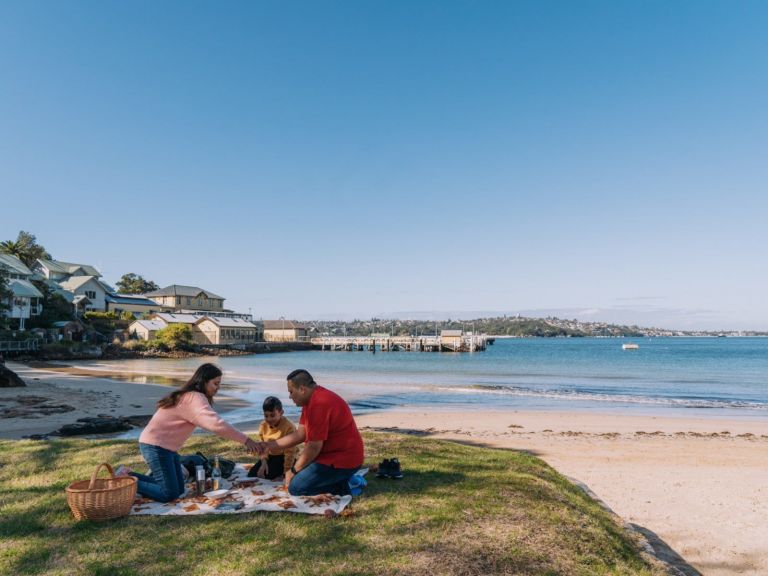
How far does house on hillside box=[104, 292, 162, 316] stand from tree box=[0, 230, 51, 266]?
11658 millimetres

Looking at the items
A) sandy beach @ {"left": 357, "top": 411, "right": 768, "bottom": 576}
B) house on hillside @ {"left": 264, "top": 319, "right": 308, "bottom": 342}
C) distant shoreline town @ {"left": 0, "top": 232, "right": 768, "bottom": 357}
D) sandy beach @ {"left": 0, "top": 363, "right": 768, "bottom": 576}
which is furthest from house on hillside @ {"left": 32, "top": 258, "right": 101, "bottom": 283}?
sandy beach @ {"left": 357, "top": 411, "right": 768, "bottom": 576}

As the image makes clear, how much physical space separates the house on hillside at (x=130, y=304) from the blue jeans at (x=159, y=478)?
82.3 m

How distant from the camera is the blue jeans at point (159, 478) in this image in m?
6.03

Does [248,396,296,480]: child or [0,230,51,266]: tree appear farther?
A: [0,230,51,266]: tree

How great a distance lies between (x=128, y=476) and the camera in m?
5.95

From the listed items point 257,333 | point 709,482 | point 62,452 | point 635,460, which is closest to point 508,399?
point 635,460

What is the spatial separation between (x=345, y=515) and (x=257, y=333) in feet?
316

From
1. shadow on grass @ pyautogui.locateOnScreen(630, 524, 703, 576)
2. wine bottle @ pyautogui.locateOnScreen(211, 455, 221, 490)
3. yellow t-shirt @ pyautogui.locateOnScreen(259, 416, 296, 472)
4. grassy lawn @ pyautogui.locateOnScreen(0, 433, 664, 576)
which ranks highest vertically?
yellow t-shirt @ pyautogui.locateOnScreen(259, 416, 296, 472)

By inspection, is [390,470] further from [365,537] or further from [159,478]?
[159,478]

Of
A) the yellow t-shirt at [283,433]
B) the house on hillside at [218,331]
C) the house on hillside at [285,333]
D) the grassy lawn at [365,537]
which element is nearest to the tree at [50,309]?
the house on hillside at [218,331]

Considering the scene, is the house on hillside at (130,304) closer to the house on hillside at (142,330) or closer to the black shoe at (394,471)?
the house on hillside at (142,330)

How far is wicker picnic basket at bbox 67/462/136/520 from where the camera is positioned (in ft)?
17.7

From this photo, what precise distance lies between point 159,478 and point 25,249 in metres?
88.0

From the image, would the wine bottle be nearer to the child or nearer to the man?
the child
